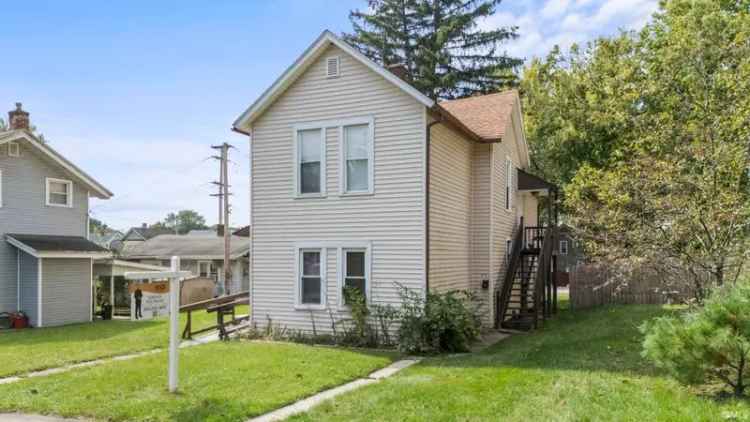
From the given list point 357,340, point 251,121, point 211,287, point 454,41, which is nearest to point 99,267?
point 211,287

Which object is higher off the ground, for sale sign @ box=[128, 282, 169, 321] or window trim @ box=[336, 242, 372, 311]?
window trim @ box=[336, 242, 372, 311]

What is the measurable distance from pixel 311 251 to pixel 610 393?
8010 millimetres

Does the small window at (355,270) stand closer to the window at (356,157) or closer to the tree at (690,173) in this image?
the window at (356,157)

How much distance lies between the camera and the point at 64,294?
20.7 metres

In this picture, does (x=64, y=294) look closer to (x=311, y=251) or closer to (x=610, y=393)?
(x=311, y=251)

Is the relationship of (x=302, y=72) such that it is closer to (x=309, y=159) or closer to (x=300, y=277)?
Result: (x=309, y=159)

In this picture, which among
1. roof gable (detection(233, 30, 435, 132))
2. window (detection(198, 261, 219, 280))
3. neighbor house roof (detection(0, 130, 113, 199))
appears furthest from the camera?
window (detection(198, 261, 219, 280))

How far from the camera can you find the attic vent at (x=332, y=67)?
13469 mm

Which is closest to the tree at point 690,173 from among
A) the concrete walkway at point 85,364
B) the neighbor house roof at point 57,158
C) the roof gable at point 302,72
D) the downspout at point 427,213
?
the downspout at point 427,213

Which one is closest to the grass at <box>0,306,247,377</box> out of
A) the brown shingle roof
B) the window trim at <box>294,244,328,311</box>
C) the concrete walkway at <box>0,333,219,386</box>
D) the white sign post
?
the concrete walkway at <box>0,333,219,386</box>

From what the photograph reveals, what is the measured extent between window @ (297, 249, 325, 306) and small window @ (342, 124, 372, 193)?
6.03ft

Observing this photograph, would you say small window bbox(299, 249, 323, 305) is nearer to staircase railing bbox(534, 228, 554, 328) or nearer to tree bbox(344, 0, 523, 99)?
staircase railing bbox(534, 228, 554, 328)

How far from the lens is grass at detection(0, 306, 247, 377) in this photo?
11.0 meters

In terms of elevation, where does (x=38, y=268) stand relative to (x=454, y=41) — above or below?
below
